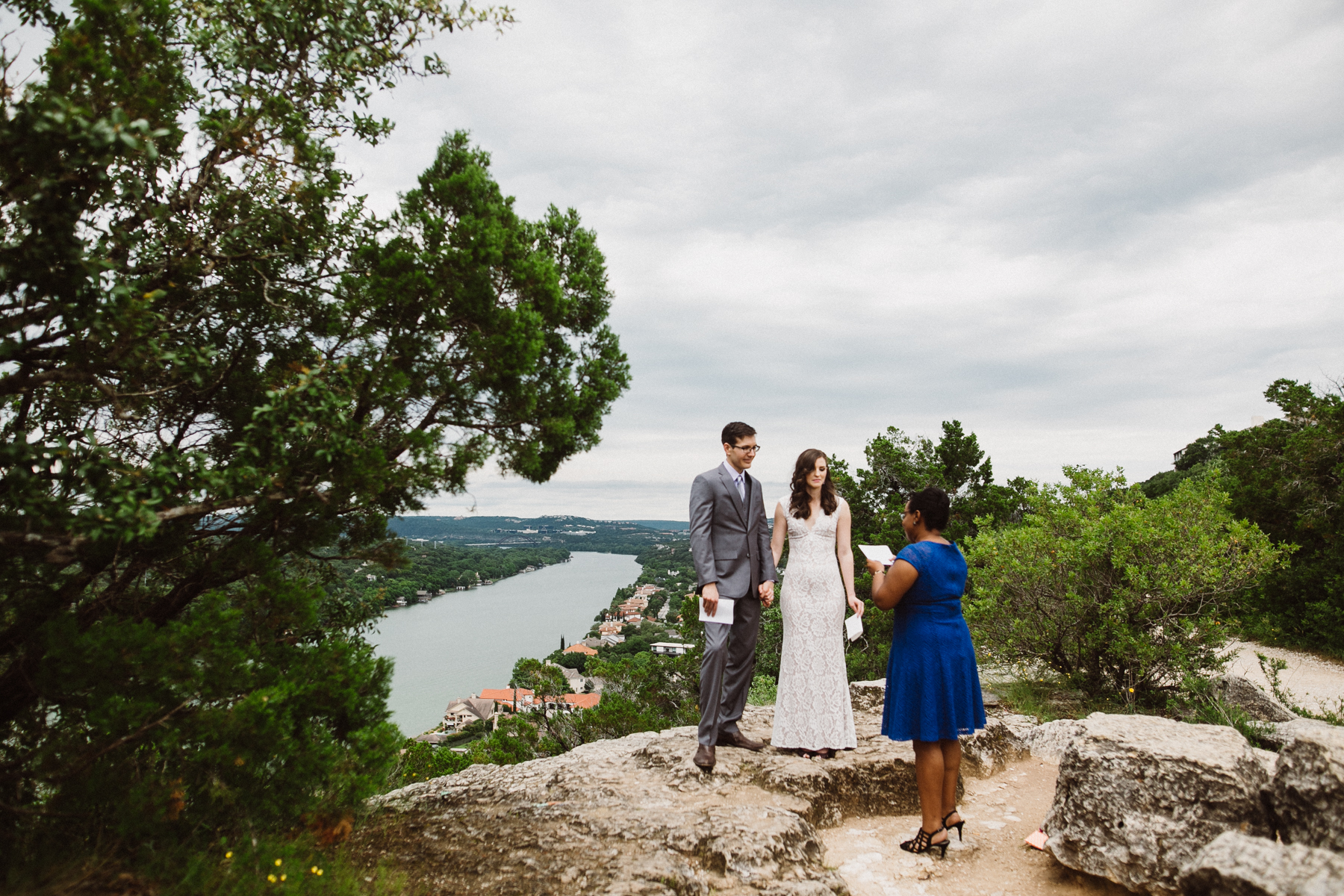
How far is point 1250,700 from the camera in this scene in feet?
22.2

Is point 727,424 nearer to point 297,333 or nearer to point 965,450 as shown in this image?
point 297,333

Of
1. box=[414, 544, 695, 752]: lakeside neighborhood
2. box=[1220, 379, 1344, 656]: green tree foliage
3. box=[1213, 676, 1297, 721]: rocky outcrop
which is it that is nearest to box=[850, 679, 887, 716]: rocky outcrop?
box=[1213, 676, 1297, 721]: rocky outcrop

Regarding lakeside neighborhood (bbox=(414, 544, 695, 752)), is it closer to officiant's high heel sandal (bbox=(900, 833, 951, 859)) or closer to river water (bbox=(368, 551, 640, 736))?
river water (bbox=(368, 551, 640, 736))

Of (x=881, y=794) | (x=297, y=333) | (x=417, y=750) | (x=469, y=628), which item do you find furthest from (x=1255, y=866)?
(x=469, y=628)

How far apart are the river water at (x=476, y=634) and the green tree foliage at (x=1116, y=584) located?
41.8 feet

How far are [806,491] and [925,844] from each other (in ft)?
7.12

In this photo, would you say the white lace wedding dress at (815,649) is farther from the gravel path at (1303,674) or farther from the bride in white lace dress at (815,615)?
the gravel path at (1303,674)

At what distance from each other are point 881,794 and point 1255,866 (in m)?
2.41

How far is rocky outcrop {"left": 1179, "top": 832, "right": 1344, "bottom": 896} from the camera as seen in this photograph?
1923 millimetres

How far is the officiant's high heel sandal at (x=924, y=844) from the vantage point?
11.2 ft

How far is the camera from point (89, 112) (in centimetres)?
236

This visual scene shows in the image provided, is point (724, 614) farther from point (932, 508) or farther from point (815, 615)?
point (932, 508)

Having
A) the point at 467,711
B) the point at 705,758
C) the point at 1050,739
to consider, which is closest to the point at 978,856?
the point at 705,758

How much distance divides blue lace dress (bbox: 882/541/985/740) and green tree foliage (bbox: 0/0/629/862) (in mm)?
2447
